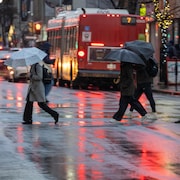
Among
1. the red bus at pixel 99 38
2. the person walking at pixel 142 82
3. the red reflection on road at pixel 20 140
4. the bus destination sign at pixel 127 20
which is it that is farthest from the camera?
the bus destination sign at pixel 127 20

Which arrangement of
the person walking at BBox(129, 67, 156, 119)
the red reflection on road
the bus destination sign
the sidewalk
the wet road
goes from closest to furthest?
1. the wet road
2. the red reflection on road
3. the person walking at BBox(129, 67, 156, 119)
4. the sidewalk
5. the bus destination sign

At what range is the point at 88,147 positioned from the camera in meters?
10.7

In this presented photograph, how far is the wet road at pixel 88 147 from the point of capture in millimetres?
8609

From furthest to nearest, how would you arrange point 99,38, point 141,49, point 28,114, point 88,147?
point 99,38 → point 141,49 → point 28,114 → point 88,147

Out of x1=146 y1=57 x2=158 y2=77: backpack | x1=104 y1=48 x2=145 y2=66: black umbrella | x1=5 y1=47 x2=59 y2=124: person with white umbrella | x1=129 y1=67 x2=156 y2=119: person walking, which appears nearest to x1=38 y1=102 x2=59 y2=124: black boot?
x1=5 y1=47 x2=59 y2=124: person with white umbrella

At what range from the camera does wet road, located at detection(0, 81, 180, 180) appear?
861 cm

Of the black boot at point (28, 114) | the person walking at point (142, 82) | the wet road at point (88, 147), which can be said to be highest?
the person walking at point (142, 82)

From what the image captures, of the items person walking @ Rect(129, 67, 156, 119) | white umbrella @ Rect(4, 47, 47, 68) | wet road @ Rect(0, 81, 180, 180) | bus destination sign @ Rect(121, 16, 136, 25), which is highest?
bus destination sign @ Rect(121, 16, 136, 25)

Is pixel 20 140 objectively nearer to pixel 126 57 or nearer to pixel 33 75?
pixel 33 75

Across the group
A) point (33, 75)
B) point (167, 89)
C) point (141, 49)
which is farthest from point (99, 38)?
point (33, 75)

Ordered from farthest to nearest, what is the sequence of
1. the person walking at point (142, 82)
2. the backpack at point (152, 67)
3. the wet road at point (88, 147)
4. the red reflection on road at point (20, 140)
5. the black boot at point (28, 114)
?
the person walking at point (142, 82), the backpack at point (152, 67), the black boot at point (28, 114), the red reflection on road at point (20, 140), the wet road at point (88, 147)

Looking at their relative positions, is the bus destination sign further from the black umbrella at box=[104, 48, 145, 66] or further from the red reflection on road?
the red reflection on road

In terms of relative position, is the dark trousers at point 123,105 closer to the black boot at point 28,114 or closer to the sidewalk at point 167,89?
the black boot at point 28,114

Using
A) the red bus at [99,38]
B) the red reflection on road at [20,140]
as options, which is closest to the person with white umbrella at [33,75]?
the red reflection on road at [20,140]
